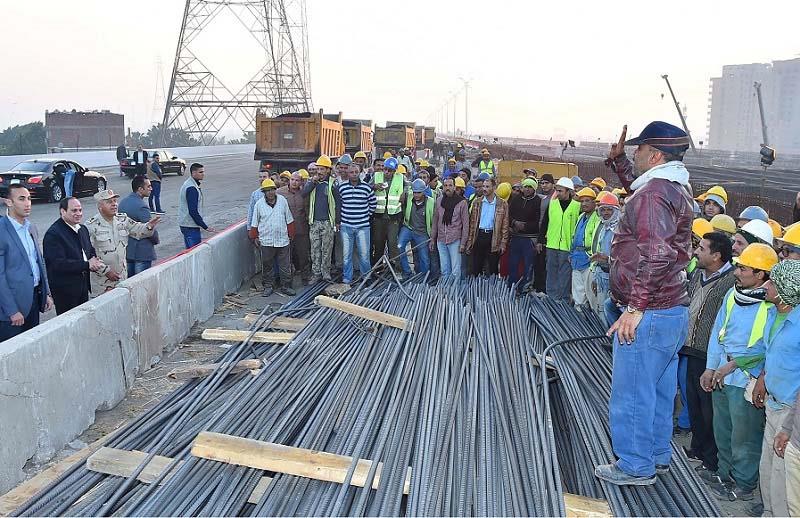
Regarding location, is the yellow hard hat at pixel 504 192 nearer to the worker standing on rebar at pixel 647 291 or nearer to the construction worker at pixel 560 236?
the construction worker at pixel 560 236

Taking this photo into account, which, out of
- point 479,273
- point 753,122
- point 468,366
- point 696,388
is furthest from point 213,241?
point 753,122

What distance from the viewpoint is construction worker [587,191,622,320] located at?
6609 millimetres

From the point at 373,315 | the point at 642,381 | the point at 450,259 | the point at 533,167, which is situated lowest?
the point at 373,315

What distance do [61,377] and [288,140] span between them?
16.1 metres

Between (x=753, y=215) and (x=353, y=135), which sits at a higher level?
(x=353, y=135)

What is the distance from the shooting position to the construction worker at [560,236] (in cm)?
795

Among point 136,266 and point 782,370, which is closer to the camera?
point 782,370

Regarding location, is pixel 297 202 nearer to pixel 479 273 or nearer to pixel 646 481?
pixel 479 273

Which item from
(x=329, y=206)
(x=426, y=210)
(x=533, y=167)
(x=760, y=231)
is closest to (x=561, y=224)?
(x=426, y=210)

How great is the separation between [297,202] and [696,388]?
636 cm

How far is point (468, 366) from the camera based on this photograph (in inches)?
200

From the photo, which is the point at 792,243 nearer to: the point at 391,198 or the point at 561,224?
the point at 561,224

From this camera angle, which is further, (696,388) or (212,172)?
(212,172)

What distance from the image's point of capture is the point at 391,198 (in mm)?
9422
